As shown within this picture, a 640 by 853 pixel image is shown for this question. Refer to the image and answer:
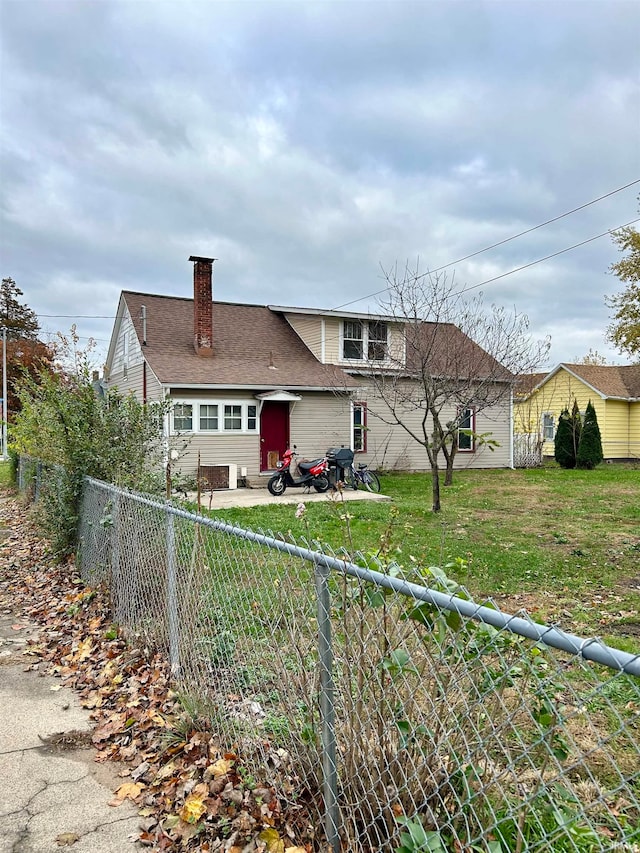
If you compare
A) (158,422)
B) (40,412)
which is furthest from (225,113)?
(158,422)

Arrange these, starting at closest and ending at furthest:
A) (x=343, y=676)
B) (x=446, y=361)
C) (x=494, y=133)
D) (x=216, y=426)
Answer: (x=343, y=676) → (x=446, y=361) → (x=494, y=133) → (x=216, y=426)

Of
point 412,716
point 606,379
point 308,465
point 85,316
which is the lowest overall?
point 412,716

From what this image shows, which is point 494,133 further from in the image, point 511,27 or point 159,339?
point 159,339

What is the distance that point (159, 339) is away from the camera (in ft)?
54.1

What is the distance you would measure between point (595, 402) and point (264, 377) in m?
16.7

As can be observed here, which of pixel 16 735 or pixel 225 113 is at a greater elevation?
pixel 225 113

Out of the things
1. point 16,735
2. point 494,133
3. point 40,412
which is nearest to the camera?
point 16,735

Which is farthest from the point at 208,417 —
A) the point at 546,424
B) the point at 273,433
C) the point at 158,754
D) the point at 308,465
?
the point at 546,424

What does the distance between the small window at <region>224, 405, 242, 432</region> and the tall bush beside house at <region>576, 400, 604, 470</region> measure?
12926 mm

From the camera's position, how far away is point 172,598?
3320 mm

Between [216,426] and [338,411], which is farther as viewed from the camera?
[338,411]

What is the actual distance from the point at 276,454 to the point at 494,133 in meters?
9.92

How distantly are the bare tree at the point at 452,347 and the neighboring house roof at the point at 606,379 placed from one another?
10848 millimetres

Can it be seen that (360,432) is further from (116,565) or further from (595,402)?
(116,565)
